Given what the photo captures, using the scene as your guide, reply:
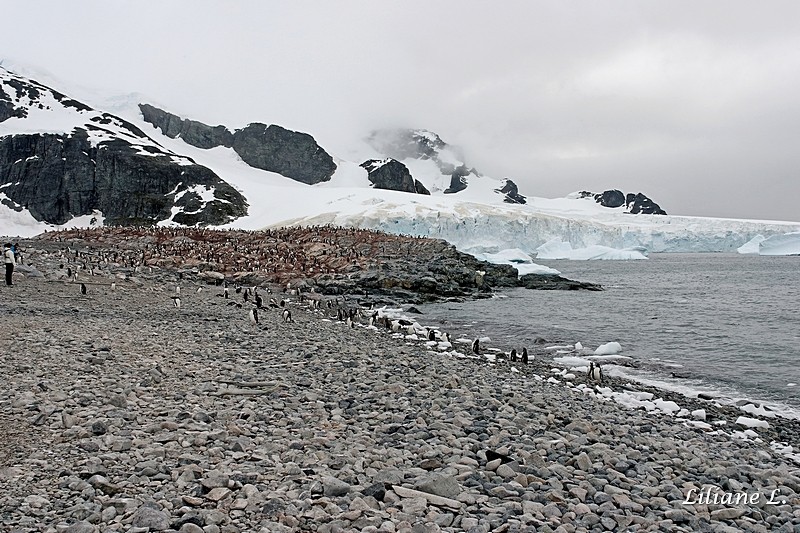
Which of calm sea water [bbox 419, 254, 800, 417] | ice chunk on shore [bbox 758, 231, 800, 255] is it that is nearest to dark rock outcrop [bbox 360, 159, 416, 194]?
ice chunk on shore [bbox 758, 231, 800, 255]

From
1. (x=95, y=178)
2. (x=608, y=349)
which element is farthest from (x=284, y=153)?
(x=608, y=349)

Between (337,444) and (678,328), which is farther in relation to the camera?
(678,328)

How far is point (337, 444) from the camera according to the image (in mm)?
5500

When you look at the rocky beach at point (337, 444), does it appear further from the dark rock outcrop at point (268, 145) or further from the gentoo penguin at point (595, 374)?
the dark rock outcrop at point (268, 145)

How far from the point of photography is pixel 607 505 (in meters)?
4.49

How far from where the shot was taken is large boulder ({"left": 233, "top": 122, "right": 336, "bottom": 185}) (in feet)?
517

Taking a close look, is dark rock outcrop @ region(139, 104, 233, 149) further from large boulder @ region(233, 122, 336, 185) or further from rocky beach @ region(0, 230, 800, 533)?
rocky beach @ region(0, 230, 800, 533)

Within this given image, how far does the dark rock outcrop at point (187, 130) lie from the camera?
15700cm

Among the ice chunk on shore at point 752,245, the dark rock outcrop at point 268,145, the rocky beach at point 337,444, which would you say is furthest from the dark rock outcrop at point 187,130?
the rocky beach at point 337,444

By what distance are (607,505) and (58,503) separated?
393cm

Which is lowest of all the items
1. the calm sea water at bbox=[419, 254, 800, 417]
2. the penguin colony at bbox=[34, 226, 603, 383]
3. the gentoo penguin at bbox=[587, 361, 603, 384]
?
the calm sea water at bbox=[419, 254, 800, 417]

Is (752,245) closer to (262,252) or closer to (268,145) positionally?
(262,252)

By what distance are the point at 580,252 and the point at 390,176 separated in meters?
89.5

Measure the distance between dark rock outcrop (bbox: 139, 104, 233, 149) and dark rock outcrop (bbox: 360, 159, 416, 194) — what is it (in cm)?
4092
